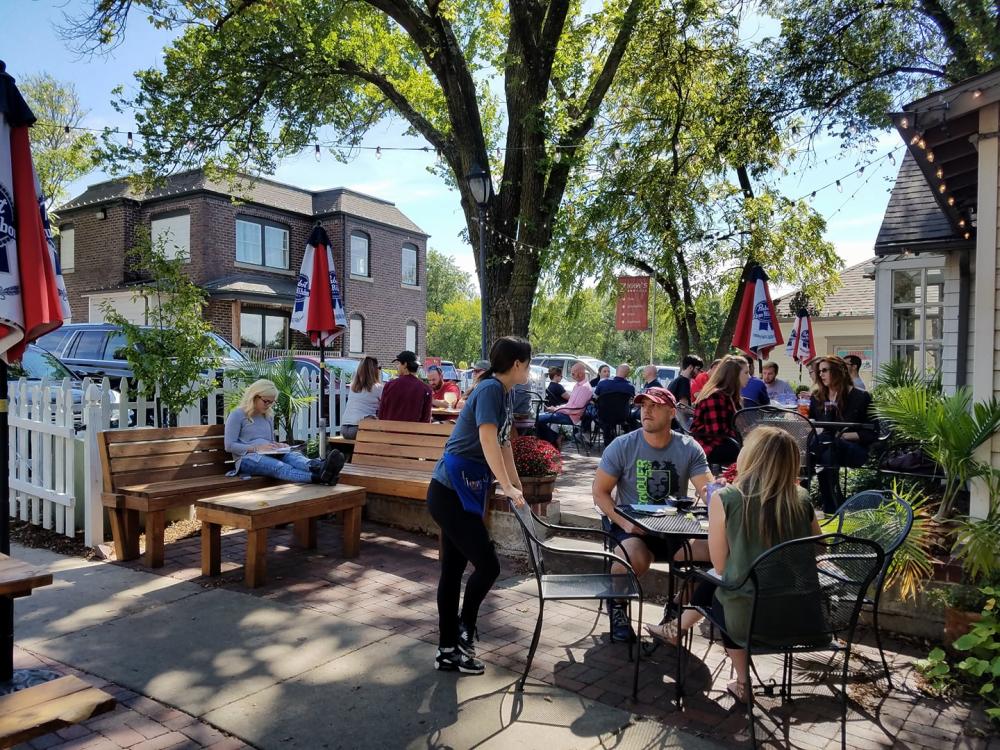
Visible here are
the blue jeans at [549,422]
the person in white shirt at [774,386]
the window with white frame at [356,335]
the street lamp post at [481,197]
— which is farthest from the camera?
the window with white frame at [356,335]

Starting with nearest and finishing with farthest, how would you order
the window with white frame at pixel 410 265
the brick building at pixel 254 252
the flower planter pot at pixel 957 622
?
the flower planter pot at pixel 957 622 → the brick building at pixel 254 252 → the window with white frame at pixel 410 265

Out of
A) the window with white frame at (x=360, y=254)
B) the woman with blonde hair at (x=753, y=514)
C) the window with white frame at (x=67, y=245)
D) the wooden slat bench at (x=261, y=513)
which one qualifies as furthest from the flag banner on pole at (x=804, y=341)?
the window with white frame at (x=67, y=245)

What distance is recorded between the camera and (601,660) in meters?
3.97

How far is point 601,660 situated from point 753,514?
1.42 meters

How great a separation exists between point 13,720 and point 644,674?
287cm

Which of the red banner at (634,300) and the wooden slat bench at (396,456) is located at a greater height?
the red banner at (634,300)

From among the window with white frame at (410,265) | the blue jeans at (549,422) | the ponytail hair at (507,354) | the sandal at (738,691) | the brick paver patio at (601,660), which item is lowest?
the brick paver patio at (601,660)

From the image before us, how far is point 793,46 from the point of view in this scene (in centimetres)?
1125

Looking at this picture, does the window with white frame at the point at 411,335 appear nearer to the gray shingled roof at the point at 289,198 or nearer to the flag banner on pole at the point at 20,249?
the gray shingled roof at the point at 289,198

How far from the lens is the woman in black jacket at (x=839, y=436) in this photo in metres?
6.27

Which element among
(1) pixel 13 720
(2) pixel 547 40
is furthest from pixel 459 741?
(2) pixel 547 40

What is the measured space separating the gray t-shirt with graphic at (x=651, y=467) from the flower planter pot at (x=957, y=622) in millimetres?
1519

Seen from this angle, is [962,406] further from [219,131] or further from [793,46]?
[219,131]

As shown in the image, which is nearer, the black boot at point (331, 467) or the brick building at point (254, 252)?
the black boot at point (331, 467)
